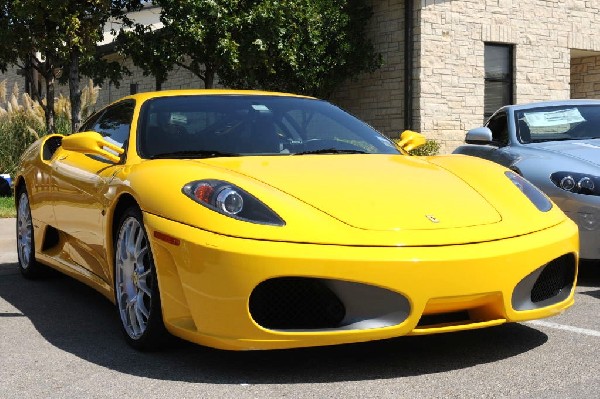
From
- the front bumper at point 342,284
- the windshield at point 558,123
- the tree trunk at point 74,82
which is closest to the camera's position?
the front bumper at point 342,284

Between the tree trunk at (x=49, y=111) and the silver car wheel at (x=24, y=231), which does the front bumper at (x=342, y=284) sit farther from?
the tree trunk at (x=49, y=111)

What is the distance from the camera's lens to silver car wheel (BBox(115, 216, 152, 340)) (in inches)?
159

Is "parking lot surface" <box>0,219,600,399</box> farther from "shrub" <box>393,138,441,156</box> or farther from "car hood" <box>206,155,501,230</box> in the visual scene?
"shrub" <box>393,138,441,156</box>

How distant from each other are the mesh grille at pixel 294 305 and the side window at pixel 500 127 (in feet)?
13.6

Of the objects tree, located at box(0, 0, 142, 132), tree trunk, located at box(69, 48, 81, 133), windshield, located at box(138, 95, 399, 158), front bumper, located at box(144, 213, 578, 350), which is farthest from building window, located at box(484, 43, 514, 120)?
front bumper, located at box(144, 213, 578, 350)

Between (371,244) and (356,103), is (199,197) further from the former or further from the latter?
(356,103)

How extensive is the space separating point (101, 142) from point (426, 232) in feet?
6.09

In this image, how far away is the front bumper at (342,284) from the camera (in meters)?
3.42

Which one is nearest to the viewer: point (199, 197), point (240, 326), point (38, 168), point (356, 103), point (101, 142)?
point (240, 326)

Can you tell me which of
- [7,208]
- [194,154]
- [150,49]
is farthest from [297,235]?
[150,49]

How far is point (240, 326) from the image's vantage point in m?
3.50

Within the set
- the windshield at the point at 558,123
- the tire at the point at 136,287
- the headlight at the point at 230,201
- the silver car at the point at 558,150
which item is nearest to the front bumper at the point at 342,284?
the headlight at the point at 230,201

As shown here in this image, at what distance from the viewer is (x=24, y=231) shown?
645cm

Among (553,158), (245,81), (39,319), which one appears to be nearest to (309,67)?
(245,81)
